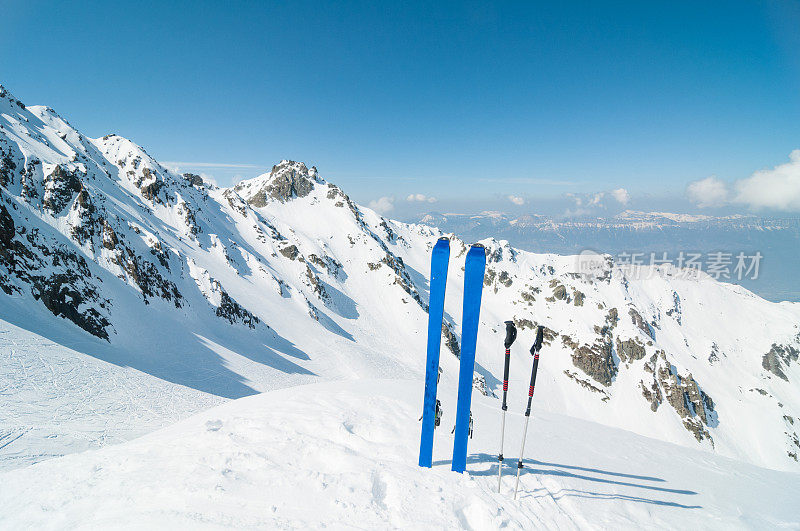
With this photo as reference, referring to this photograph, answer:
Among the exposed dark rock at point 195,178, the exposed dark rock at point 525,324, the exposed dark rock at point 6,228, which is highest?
the exposed dark rock at point 195,178

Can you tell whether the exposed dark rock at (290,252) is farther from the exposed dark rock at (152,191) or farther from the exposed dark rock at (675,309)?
the exposed dark rock at (675,309)

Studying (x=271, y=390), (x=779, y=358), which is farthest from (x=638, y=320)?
(x=271, y=390)

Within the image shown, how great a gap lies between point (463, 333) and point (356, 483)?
3.68 meters

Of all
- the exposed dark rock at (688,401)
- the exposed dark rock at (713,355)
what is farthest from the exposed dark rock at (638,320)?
the exposed dark rock at (713,355)

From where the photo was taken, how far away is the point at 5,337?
18.6 meters

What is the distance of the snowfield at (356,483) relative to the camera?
5.10 m

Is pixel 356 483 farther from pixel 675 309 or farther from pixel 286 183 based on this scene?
pixel 675 309

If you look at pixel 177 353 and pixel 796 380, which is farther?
pixel 796 380

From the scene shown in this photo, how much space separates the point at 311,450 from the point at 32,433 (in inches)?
541

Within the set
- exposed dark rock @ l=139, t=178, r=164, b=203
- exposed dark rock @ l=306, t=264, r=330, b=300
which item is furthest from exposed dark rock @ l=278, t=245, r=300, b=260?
exposed dark rock @ l=139, t=178, r=164, b=203

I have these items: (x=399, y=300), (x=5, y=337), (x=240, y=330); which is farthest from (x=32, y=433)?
(x=399, y=300)

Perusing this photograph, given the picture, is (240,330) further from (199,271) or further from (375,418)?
(375,418)

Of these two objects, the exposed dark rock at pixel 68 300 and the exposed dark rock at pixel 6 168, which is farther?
the exposed dark rock at pixel 6 168

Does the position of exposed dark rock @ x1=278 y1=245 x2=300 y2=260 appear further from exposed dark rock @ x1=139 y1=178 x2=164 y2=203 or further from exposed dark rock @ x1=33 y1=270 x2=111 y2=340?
exposed dark rock @ x1=33 y1=270 x2=111 y2=340
